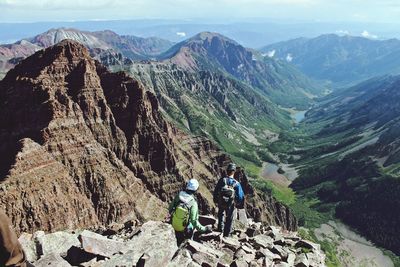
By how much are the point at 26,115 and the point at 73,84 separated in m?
29.8

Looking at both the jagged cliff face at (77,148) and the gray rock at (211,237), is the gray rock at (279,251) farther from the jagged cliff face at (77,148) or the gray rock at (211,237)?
the jagged cliff face at (77,148)

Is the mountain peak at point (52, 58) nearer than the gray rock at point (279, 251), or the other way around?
the gray rock at point (279, 251)

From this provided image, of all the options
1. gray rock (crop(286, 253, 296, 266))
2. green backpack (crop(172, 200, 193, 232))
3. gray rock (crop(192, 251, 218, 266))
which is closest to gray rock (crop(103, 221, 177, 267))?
green backpack (crop(172, 200, 193, 232))

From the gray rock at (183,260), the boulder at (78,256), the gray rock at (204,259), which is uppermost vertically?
the gray rock at (183,260)

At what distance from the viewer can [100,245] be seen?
41656 millimetres

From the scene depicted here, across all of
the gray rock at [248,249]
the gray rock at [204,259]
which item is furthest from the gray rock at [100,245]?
the gray rock at [248,249]

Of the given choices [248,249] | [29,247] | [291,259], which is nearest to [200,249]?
[248,249]

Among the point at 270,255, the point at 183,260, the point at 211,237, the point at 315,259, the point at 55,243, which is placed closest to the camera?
the point at 183,260

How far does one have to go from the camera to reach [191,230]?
4300cm

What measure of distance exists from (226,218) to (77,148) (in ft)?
345

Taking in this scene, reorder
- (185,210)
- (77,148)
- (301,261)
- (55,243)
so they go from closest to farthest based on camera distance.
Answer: (185,210), (55,243), (301,261), (77,148)

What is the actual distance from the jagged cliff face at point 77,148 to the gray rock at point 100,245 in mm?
80930

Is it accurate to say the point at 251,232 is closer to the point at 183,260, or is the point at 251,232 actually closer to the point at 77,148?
the point at 183,260

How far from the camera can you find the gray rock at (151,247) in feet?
122
